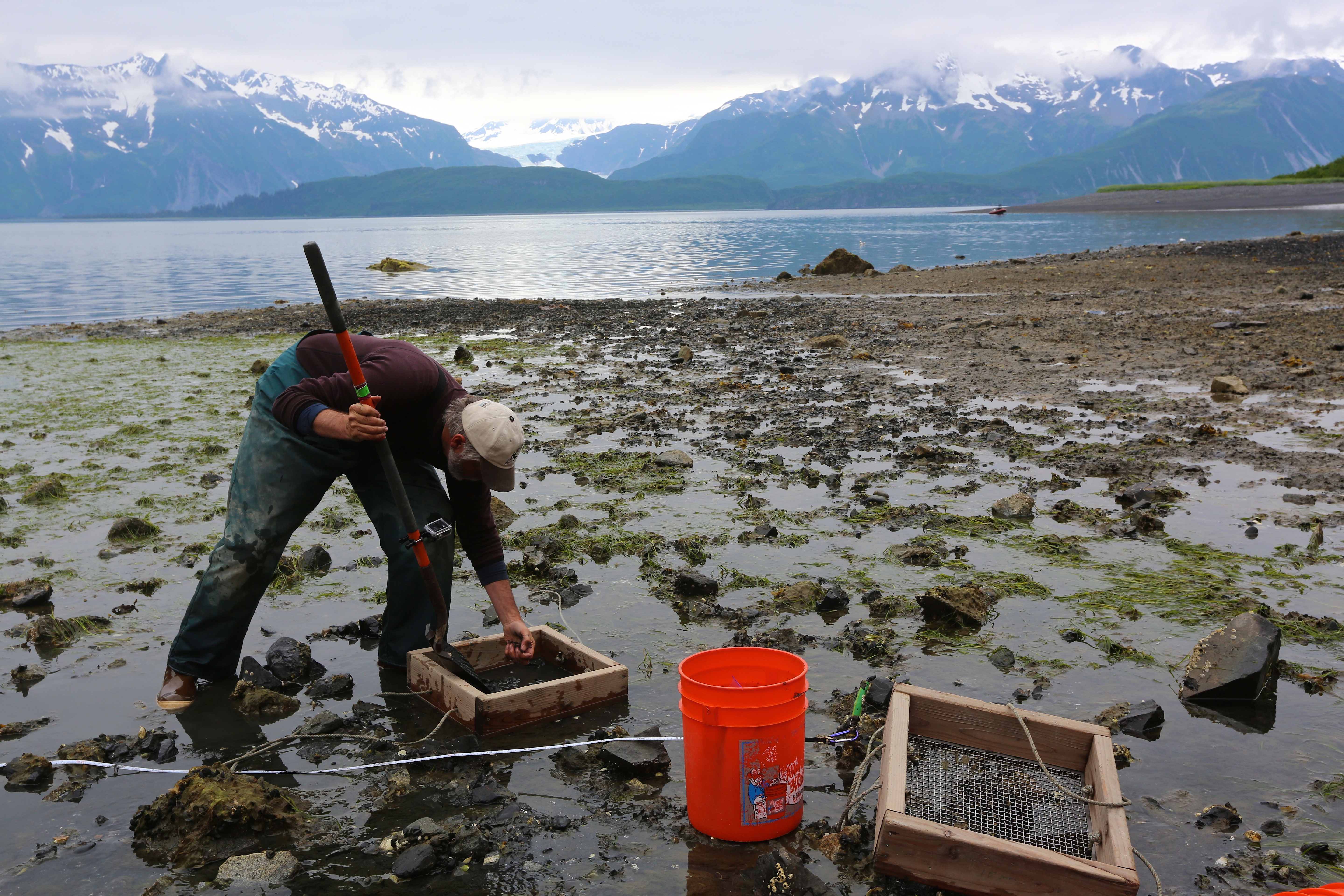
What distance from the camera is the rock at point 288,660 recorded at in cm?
560

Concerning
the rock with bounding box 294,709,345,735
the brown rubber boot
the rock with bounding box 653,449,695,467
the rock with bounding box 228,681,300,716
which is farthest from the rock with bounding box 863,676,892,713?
the rock with bounding box 653,449,695,467

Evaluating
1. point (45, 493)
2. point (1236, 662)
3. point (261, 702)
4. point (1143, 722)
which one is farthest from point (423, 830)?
point (45, 493)

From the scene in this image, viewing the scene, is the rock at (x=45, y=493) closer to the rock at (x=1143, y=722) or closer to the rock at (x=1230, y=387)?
the rock at (x=1143, y=722)

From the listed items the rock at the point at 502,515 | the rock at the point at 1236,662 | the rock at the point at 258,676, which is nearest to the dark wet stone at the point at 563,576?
the rock at the point at 502,515

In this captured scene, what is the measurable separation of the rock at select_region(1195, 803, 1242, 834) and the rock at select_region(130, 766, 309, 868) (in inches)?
154

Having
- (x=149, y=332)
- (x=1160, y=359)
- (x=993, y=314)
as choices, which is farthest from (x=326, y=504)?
(x=149, y=332)

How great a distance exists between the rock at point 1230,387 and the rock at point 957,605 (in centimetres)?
732

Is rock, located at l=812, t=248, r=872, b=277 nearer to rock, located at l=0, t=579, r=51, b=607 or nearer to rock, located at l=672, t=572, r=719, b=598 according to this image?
rock, located at l=672, t=572, r=719, b=598

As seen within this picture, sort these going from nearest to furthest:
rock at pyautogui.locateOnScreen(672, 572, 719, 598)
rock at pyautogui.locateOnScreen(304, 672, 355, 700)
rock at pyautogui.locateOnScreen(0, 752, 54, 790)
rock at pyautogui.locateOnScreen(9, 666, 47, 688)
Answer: rock at pyautogui.locateOnScreen(0, 752, 54, 790) → rock at pyautogui.locateOnScreen(304, 672, 355, 700) → rock at pyautogui.locateOnScreen(9, 666, 47, 688) → rock at pyautogui.locateOnScreen(672, 572, 719, 598)

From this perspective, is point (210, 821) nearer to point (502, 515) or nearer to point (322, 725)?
point (322, 725)

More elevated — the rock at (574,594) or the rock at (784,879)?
the rock at (784,879)

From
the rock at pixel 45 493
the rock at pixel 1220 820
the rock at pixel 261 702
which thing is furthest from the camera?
the rock at pixel 45 493

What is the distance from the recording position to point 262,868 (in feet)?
12.3

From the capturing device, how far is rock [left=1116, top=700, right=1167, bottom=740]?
464 cm
